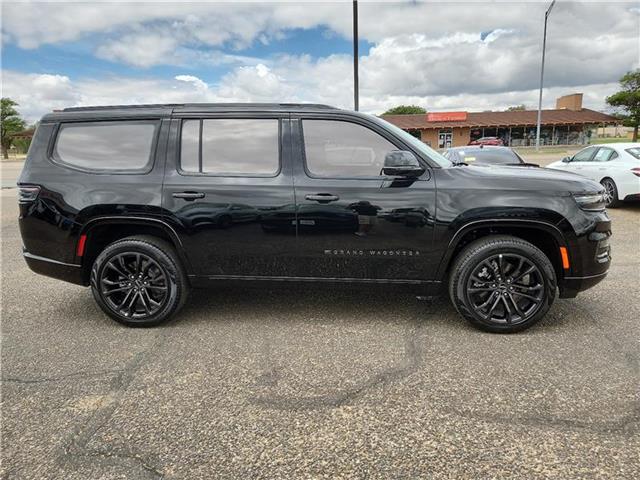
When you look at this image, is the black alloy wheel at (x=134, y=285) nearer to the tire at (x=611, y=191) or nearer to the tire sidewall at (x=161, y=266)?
the tire sidewall at (x=161, y=266)

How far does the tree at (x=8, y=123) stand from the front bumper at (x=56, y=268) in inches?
2752

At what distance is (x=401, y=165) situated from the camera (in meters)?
3.59

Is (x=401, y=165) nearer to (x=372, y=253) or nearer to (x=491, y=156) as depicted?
(x=372, y=253)

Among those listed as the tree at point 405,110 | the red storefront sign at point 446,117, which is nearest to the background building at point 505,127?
the red storefront sign at point 446,117

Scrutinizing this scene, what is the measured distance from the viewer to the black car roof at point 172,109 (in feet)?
12.9

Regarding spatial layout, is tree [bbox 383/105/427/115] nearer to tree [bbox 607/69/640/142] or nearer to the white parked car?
tree [bbox 607/69/640/142]

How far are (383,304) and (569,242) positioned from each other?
169 cm

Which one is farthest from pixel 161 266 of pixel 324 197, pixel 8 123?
pixel 8 123

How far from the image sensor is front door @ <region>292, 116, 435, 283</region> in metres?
3.67

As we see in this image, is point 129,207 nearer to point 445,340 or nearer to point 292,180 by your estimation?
point 292,180

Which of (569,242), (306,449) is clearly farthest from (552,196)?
(306,449)

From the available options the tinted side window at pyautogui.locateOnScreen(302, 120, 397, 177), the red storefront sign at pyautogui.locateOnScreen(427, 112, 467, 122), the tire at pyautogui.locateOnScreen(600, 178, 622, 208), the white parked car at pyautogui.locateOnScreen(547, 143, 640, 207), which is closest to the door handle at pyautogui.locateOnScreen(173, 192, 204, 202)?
the tinted side window at pyautogui.locateOnScreen(302, 120, 397, 177)

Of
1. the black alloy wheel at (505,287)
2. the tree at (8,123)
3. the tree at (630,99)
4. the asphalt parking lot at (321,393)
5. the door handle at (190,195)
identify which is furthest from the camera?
the tree at (8,123)

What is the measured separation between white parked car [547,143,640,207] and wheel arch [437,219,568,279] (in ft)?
21.4
